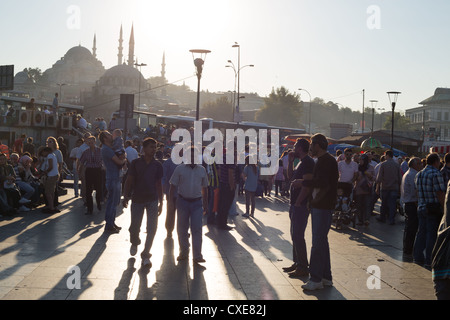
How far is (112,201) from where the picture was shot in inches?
419

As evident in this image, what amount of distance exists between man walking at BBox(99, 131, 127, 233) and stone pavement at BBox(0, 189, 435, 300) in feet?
1.05

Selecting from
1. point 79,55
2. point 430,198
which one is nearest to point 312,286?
point 430,198

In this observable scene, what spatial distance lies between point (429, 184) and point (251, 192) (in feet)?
21.4

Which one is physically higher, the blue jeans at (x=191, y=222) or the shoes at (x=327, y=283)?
the blue jeans at (x=191, y=222)

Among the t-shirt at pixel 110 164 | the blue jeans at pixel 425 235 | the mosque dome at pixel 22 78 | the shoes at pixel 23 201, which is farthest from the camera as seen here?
the mosque dome at pixel 22 78

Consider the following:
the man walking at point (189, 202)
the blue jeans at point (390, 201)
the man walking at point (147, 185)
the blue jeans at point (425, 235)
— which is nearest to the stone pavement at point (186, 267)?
the blue jeans at point (425, 235)

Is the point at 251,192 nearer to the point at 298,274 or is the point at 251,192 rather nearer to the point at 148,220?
the point at 148,220

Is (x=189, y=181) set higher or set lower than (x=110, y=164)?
lower

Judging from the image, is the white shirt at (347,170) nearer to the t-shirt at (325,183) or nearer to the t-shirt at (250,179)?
the t-shirt at (250,179)

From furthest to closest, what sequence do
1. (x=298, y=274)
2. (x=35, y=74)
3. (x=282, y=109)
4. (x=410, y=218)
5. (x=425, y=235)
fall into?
1. (x=35, y=74)
2. (x=282, y=109)
3. (x=410, y=218)
4. (x=425, y=235)
5. (x=298, y=274)

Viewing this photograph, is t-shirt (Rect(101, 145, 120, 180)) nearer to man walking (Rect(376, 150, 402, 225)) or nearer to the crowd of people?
the crowd of people

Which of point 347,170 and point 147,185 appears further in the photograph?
point 347,170

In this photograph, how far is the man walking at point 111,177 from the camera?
1054 cm

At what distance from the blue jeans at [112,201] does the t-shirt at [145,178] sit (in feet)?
8.49
